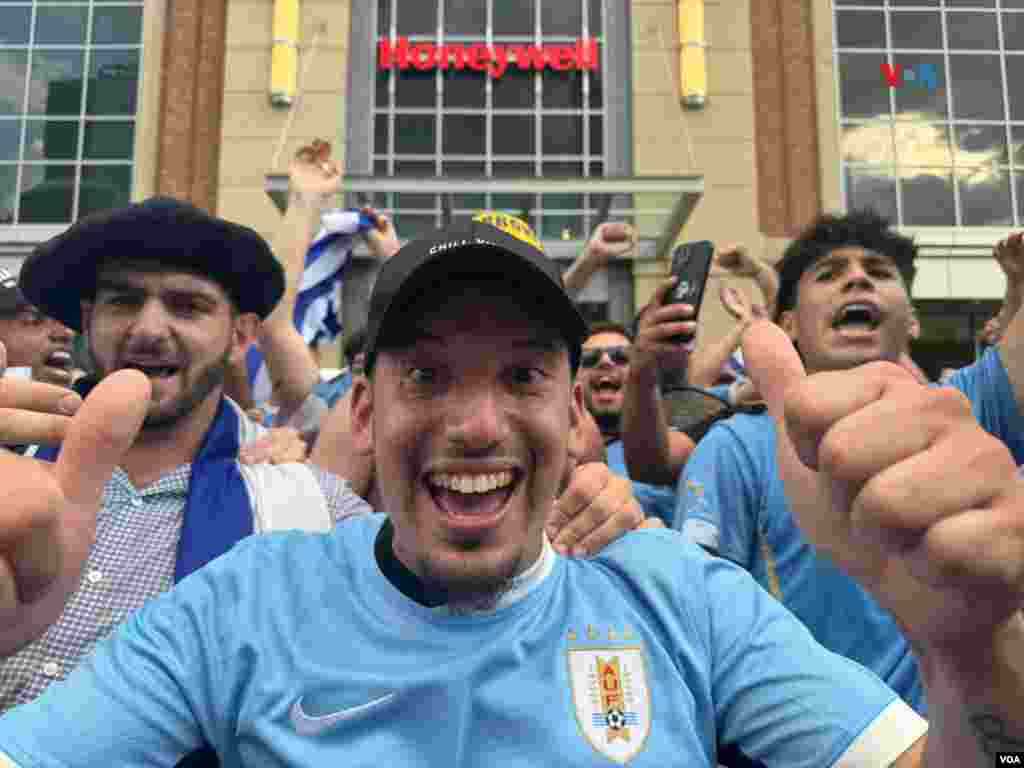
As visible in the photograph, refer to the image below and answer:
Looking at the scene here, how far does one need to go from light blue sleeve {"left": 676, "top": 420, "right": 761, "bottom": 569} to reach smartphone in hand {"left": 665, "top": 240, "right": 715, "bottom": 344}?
40cm

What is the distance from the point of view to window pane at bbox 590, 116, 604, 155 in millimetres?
10891

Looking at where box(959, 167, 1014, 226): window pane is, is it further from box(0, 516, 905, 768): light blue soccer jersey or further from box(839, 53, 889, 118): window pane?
box(0, 516, 905, 768): light blue soccer jersey

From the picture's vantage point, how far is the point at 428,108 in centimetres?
1086

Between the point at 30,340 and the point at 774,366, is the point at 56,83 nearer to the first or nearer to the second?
the point at 30,340

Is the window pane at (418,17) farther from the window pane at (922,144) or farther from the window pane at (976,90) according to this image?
the window pane at (976,90)

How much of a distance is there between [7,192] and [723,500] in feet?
36.3

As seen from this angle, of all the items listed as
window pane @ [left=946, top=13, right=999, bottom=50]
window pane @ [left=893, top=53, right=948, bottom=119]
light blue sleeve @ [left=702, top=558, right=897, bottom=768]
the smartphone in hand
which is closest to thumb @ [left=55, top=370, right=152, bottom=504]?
light blue sleeve @ [left=702, top=558, right=897, bottom=768]

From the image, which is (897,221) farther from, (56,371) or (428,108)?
(56,371)

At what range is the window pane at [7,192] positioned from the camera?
35.8 ft

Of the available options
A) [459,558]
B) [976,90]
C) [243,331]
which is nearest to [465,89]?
[976,90]

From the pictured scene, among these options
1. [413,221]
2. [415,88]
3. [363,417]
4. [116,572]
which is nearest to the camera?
[363,417]

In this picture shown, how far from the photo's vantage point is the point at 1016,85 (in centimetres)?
1114

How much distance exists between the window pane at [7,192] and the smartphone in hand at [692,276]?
10.4 metres

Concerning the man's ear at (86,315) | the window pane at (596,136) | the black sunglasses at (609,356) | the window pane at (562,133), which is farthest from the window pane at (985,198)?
the man's ear at (86,315)
